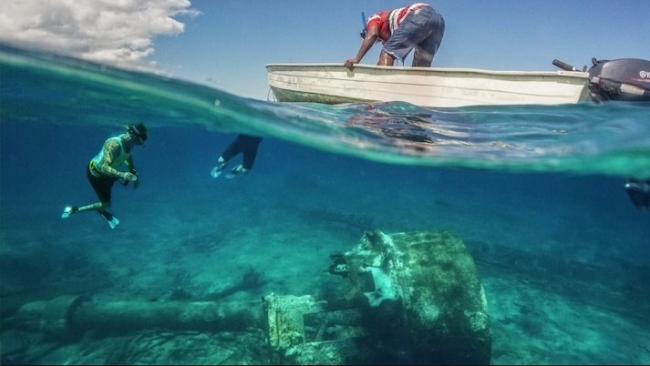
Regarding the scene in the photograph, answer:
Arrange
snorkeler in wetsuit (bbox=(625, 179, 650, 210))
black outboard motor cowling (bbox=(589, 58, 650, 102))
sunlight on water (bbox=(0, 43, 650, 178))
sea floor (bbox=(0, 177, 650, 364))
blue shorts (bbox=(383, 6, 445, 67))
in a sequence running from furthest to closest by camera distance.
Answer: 1. blue shorts (bbox=(383, 6, 445, 67))
2. sunlight on water (bbox=(0, 43, 650, 178))
3. sea floor (bbox=(0, 177, 650, 364))
4. black outboard motor cowling (bbox=(589, 58, 650, 102))
5. snorkeler in wetsuit (bbox=(625, 179, 650, 210))

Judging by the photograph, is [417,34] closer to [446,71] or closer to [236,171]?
[446,71]

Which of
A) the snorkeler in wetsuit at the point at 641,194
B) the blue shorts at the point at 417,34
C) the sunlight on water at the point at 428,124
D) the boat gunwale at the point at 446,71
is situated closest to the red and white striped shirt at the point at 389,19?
the blue shorts at the point at 417,34

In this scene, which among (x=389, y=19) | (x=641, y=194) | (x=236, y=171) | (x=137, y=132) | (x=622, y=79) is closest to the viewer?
(x=137, y=132)

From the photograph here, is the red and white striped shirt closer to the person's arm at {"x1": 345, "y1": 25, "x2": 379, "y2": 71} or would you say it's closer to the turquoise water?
the person's arm at {"x1": 345, "y1": 25, "x2": 379, "y2": 71}

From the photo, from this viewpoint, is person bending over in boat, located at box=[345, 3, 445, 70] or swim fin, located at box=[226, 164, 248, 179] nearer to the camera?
swim fin, located at box=[226, 164, 248, 179]

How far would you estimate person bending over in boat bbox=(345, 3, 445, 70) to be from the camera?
9.88m

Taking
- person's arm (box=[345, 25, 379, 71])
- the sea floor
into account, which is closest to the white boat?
person's arm (box=[345, 25, 379, 71])

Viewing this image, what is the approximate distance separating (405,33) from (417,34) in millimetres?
360

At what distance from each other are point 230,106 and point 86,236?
12474mm

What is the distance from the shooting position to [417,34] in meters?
9.95

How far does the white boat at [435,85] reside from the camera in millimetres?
7754

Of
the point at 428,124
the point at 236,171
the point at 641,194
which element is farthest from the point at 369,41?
the point at 641,194

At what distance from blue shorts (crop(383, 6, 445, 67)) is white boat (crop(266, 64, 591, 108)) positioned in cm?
107

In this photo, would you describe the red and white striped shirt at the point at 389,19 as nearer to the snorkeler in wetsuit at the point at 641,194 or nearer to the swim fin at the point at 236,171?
the swim fin at the point at 236,171
